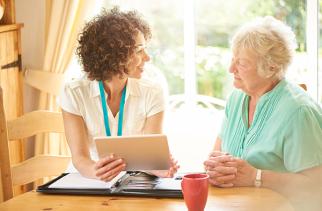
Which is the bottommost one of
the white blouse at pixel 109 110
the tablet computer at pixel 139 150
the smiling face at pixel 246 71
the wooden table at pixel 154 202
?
the wooden table at pixel 154 202

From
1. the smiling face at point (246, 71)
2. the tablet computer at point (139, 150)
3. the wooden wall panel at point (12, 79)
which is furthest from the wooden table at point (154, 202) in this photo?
the wooden wall panel at point (12, 79)

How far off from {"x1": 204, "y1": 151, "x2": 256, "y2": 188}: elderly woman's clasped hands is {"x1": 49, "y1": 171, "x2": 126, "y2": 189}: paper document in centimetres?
34

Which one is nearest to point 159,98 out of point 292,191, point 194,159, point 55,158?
point 55,158

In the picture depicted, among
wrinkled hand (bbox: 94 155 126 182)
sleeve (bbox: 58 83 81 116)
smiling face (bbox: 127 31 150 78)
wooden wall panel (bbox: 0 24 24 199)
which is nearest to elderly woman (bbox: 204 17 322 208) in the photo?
wrinkled hand (bbox: 94 155 126 182)

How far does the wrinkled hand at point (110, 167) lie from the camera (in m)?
2.05

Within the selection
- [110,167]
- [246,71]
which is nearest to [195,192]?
[110,167]

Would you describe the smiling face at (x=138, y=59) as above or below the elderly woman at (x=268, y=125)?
above

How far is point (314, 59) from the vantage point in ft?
11.0

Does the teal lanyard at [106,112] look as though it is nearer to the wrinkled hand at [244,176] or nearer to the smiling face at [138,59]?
the smiling face at [138,59]

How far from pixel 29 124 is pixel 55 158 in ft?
0.62

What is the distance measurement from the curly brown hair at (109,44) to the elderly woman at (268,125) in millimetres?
456

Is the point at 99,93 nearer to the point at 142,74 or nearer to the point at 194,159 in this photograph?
the point at 142,74

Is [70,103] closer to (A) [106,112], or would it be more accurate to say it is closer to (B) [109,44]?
(A) [106,112]

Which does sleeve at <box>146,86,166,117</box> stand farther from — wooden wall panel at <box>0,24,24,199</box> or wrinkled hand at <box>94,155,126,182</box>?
wooden wall panel at <box>0,24,24,199</box>
